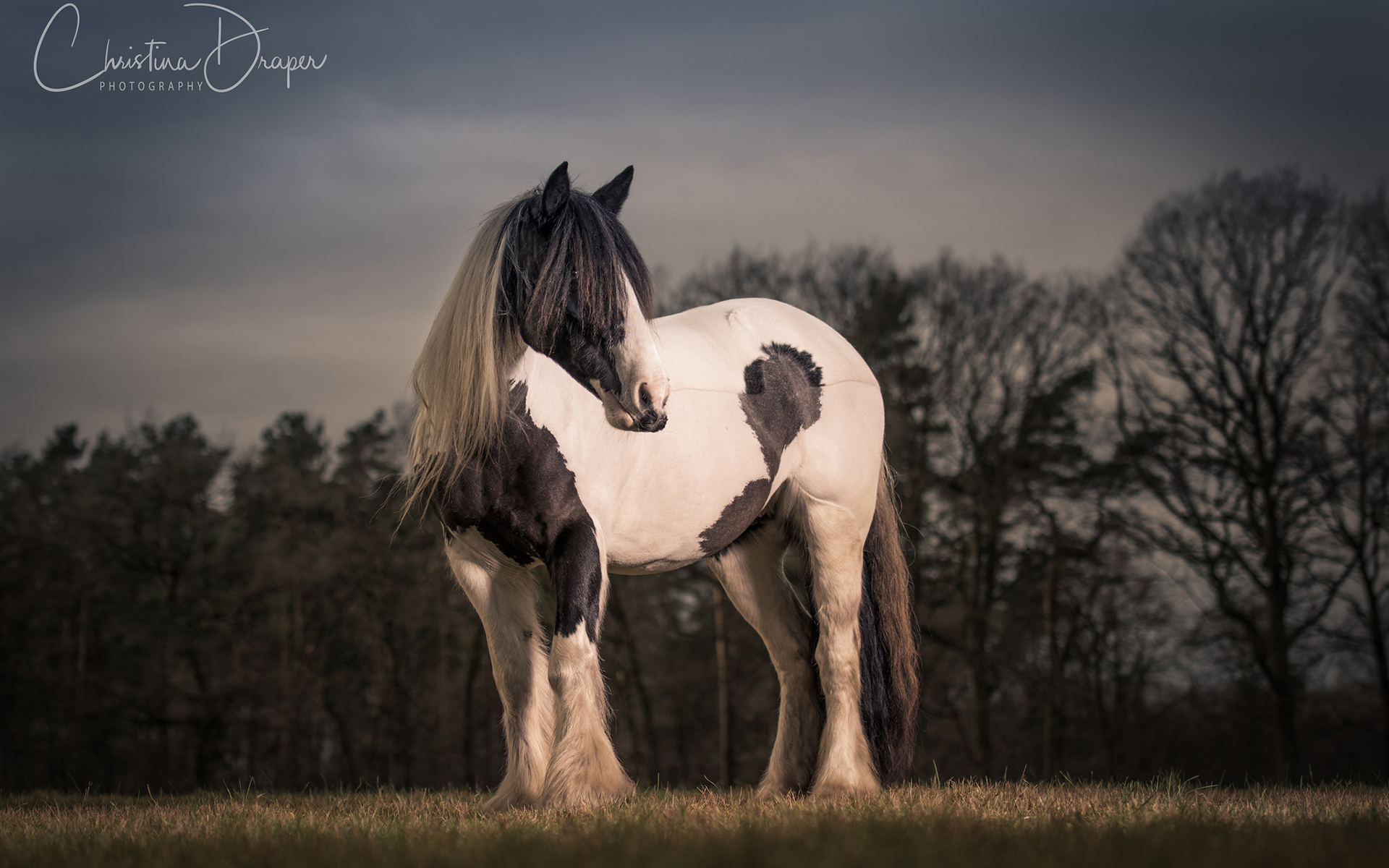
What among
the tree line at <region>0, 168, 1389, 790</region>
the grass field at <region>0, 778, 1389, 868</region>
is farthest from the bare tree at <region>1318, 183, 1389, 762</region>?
the grass field at <region>0, 778, 1389, 868</region>

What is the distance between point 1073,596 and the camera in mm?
18531

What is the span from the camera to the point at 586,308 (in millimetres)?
4098

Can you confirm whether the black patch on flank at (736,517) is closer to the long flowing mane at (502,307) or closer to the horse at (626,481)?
the horse at (626,481)

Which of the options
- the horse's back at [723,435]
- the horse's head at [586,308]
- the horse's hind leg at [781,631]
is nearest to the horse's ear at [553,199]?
the horse's head at [586,308]

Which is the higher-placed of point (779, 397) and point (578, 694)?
point (779, 397)

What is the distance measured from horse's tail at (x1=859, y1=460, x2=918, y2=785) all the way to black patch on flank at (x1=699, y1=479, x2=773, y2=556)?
1.00m

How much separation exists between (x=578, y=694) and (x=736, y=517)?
1401mm

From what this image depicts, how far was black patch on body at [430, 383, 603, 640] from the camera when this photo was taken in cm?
426

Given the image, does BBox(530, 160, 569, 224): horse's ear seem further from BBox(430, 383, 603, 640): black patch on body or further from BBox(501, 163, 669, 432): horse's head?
BBox(430, 383, 603, 640): black patch on body

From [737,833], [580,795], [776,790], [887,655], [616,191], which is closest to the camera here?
[737,833]

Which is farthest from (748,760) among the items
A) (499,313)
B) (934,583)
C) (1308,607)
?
(499,313)

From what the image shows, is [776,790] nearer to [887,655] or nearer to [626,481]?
[887,655]

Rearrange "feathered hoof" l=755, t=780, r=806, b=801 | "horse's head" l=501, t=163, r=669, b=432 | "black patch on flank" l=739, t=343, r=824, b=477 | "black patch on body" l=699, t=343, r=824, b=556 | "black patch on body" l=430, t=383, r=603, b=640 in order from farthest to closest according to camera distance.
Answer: "black patch on flank" l=739, t=343, r=824, b=477
"black patch on body" l=699, t=343, r=824, b=556
"feathered hoof" l=755, t=780, r=806, b=801
"black patch on body" l=430, t=383, r=603, b=640
"horse's head" l=501, t=163, r=669, b=432

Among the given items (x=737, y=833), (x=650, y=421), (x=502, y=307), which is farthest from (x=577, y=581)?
(x=737, y=833)
